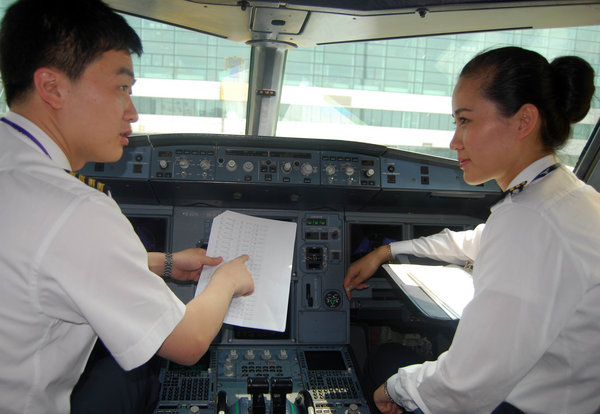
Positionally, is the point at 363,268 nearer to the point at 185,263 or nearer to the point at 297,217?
the point at 297,217

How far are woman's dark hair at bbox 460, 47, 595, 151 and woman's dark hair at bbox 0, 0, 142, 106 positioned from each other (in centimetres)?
106

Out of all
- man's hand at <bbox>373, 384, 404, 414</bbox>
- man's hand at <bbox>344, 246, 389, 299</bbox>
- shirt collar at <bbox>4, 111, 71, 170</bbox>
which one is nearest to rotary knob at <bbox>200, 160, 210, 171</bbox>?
man's hand at <bbox>344, 246, 389, 299</bbox>

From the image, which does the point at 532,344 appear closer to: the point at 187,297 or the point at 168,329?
the point at 168,329

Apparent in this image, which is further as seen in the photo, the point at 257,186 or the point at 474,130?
the point at 257,186

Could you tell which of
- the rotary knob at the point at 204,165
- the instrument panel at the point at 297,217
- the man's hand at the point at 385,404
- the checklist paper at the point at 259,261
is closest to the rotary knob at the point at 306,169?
the instrument panel at the point at 297,217

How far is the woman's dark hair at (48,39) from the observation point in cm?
94

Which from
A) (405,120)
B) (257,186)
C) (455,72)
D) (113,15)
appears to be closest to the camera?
(113,15)

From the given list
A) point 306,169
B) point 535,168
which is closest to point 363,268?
point 306,169

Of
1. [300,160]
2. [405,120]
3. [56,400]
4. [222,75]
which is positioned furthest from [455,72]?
[56,400]

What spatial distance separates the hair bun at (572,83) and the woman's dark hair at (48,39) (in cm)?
121

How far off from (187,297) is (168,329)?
4.50 feet

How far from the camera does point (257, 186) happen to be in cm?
208

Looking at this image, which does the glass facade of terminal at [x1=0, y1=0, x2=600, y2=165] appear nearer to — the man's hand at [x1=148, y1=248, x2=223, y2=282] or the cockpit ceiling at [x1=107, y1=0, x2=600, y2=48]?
the cockpit ceiling at [x1=107, y1=0, x2=600, y2=48]

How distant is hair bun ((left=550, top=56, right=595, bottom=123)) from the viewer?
3.99 feet
